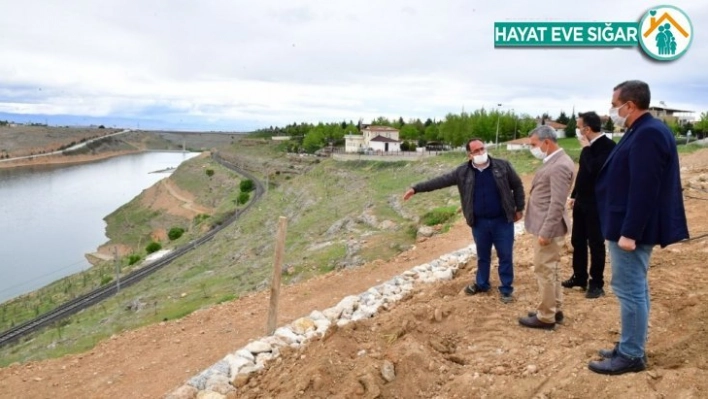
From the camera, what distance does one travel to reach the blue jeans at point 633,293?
3699 mm

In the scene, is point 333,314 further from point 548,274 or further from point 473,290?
point 548,274

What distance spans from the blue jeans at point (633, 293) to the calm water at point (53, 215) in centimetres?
4003

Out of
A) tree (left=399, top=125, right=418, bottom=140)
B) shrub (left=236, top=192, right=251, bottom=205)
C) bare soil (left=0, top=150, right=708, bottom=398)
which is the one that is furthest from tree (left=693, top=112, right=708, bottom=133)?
bare soil (left=0, top=150, right=708, bottom=398)

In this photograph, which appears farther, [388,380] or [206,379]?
[206,379]

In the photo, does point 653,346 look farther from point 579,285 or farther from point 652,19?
point 652,19

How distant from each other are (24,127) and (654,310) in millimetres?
206776

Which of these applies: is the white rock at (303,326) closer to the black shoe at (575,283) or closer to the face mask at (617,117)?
the black shoe at (575,283)

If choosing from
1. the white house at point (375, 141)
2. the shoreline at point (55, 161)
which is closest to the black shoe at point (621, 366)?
the white house at point (375, 141)

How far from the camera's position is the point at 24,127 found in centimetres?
17500

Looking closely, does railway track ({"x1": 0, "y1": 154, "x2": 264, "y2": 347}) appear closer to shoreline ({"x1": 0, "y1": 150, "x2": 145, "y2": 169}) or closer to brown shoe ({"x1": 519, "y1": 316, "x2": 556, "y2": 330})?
brown shoe ({"x1": 519, "y1": 316, "x2": 556, "y2": 330})

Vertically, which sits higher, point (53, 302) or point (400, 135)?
point (400, 135)

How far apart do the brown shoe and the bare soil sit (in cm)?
7

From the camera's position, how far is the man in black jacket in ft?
19.4

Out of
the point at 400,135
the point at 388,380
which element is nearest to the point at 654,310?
the point at 388,380
